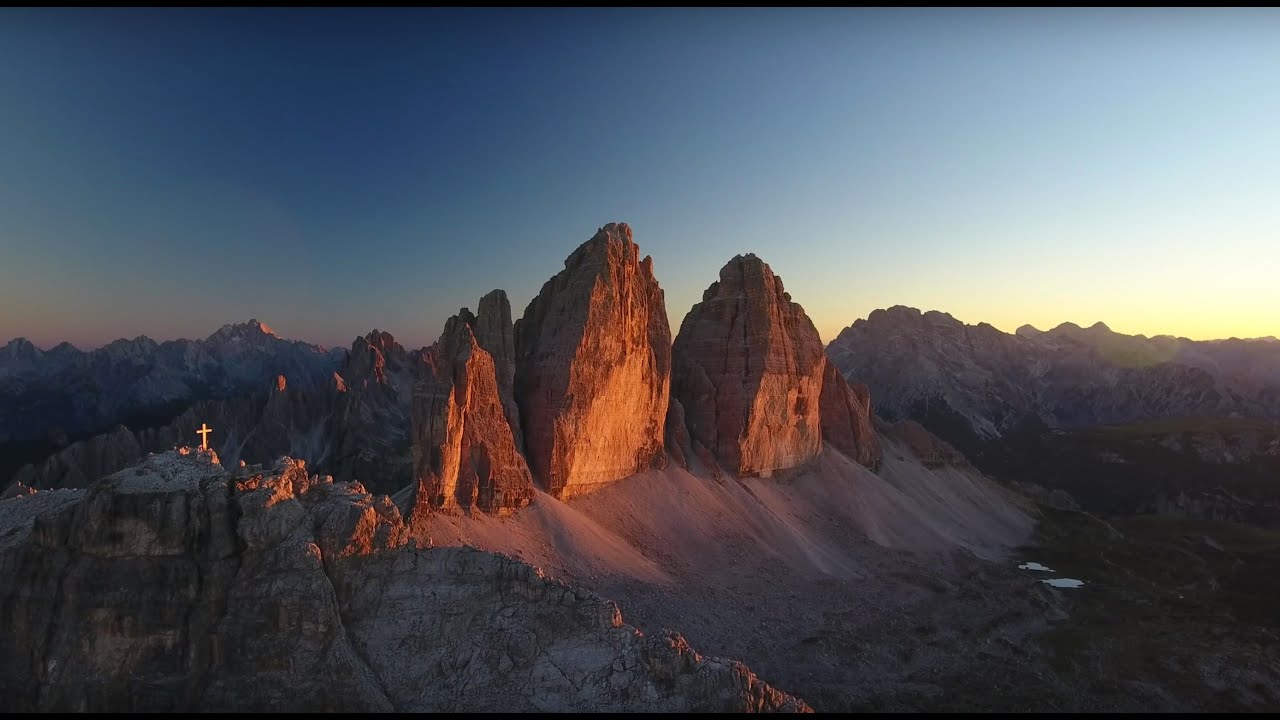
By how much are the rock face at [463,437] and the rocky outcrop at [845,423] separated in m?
44.8

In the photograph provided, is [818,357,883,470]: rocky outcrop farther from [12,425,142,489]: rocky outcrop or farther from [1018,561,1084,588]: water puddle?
[12,425,142,489]: rocky outcrop

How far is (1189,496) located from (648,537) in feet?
338

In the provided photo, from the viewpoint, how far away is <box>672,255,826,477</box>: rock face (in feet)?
203

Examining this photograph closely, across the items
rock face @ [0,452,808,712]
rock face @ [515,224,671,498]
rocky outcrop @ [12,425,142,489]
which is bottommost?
rocky outcrop @ [12,425,142,489]

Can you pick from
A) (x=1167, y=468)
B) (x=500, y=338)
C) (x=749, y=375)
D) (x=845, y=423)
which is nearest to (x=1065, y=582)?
(x=845, y=423)

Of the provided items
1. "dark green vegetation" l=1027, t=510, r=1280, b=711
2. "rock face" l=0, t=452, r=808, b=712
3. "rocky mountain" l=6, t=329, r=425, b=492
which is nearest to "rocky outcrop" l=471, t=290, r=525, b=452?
"rock face" l=0, t=452, r=808, b=712

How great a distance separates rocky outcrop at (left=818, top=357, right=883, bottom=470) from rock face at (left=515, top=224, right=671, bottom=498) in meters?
30.3

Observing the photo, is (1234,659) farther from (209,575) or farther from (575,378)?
(209,575)

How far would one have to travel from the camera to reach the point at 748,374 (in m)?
63.7

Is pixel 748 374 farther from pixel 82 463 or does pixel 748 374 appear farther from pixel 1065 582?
pixel 82 463

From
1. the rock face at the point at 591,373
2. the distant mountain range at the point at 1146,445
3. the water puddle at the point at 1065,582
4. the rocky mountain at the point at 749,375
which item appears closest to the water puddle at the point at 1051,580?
the water puddle at the point at 1065,582

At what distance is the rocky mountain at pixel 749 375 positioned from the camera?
61906mm

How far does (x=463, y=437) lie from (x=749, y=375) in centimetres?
3136

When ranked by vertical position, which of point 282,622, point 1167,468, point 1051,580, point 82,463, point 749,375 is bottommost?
point 1051,580
